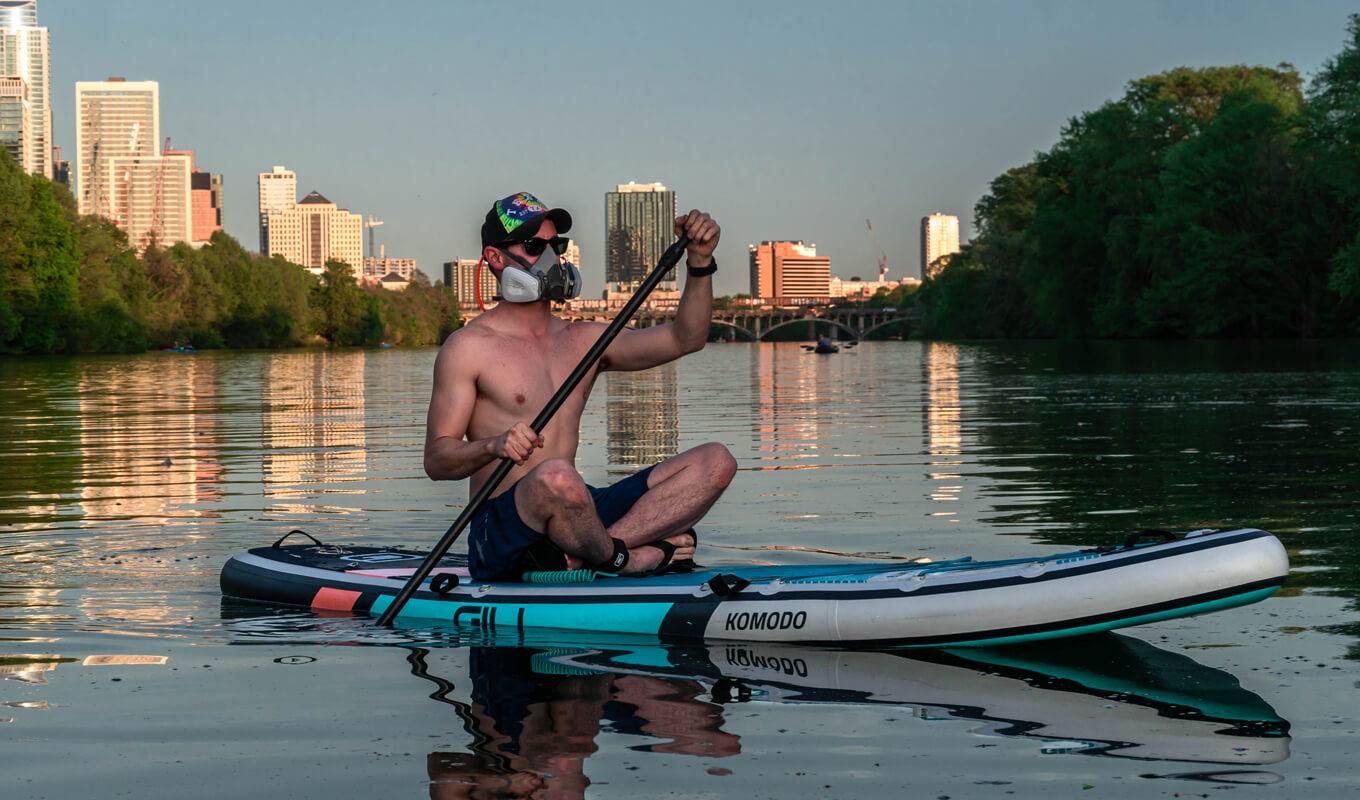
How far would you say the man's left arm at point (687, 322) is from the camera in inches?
249

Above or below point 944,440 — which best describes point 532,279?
above

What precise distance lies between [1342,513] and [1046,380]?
24.1m

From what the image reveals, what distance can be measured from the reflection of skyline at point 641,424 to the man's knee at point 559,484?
457 centimetres

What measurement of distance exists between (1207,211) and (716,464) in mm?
64882

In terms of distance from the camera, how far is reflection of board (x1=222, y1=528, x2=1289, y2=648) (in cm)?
543

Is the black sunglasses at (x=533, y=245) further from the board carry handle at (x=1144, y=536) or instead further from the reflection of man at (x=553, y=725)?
the board carry handle at (x=1144, y=536)

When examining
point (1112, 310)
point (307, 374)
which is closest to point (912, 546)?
point (307, 374)

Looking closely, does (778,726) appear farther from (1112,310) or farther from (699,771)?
(1112,310)

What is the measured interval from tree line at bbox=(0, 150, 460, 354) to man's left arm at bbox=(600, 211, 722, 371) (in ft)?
224

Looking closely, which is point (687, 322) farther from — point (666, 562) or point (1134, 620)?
point (1134, 620)

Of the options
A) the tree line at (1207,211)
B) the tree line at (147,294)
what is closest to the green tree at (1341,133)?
the tree line at (1207,211)

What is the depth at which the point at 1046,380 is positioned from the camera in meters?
33.5

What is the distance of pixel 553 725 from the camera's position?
190 inches

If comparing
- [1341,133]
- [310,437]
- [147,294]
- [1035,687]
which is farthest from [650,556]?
[147,294]
